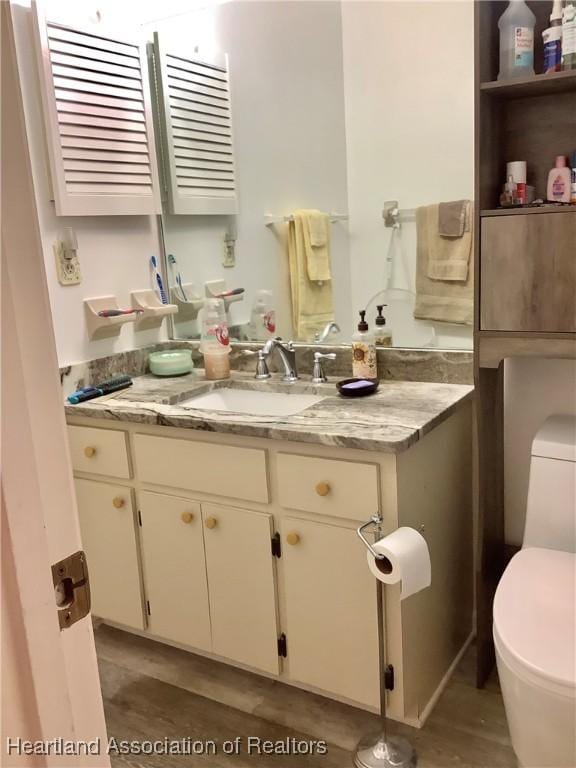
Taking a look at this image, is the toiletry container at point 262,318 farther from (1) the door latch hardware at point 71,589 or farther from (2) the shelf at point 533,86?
(1) the door latch hardware at point 71,589

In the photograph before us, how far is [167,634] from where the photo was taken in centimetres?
217

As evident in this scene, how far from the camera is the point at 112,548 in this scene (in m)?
2.21

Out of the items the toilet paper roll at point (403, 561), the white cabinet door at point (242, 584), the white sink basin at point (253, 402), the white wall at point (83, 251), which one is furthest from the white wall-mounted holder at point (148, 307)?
the toilet paper roll at point (403, 561)

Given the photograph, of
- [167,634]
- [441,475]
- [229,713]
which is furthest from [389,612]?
[167,634]

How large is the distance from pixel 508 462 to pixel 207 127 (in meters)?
1.54

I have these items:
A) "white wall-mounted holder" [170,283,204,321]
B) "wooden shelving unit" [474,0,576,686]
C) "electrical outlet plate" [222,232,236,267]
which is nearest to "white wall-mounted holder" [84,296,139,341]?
"white wall-mounted holder" [170,283,204,321]

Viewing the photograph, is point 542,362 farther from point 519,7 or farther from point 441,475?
point 519,7

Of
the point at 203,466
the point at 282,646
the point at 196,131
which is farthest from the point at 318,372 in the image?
the point at 196,131

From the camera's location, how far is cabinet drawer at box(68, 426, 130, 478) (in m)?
2.09

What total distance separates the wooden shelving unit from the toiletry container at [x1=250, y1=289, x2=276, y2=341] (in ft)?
2.86

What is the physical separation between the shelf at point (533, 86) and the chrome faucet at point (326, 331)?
87 centimetres

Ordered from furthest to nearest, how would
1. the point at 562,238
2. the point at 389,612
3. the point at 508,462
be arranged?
the point at 508,462, the point at 389,612, the point at 562,238

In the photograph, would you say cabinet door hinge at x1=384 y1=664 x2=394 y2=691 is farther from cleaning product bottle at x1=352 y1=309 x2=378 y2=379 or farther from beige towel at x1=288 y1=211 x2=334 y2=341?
beige towel at x1=288 y1=211 x2=334 y2=341

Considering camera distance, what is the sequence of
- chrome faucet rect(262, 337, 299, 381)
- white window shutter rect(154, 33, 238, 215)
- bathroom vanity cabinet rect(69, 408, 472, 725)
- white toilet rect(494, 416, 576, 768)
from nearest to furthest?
white toilet rect(494, 416, 576, 768) → bathroom vanity cabinet rect(69, 408, 472, 725) → chrome faucet rect(262, 337, 299, 381) → white window shutter rect(154, 33, 238, 215)
